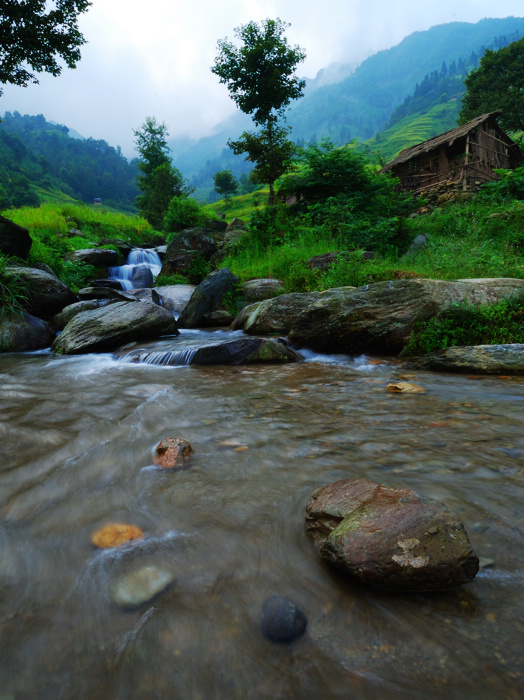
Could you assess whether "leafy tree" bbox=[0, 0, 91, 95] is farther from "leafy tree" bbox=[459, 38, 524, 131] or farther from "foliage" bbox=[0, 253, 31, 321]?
"leafy tree" bbox=[459, 38, 524, 131]

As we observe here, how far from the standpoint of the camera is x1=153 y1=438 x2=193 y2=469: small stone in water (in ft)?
7.47

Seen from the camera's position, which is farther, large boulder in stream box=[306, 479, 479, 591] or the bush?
the bush

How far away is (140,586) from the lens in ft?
4.36

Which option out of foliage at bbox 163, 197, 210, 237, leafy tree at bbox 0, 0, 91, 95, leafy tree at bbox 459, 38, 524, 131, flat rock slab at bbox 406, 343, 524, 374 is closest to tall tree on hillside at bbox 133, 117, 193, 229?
foliage at bbox 163, 197, 210, 237

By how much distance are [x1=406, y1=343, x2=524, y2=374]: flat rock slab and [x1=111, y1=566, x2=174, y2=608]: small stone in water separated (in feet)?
13.8

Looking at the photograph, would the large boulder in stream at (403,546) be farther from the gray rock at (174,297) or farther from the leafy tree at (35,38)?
the leafy tree at (35,38)

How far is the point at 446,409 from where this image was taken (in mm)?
3115

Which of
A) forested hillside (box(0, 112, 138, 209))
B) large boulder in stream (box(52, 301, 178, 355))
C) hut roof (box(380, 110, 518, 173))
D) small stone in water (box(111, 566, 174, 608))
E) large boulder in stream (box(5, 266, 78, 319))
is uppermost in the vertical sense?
forested hillside (box(0, 112, 138, 209))

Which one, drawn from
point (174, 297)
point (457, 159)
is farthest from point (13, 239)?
point (457, 159)

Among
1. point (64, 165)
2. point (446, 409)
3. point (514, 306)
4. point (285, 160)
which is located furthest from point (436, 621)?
point (64, 165)

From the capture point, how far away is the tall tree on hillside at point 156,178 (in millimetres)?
37375

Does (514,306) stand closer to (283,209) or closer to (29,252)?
(283,209)

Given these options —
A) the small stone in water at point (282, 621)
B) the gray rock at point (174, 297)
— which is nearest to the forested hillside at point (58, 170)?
the gray rock at point (174, 297)

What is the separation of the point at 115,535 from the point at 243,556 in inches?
24.5
